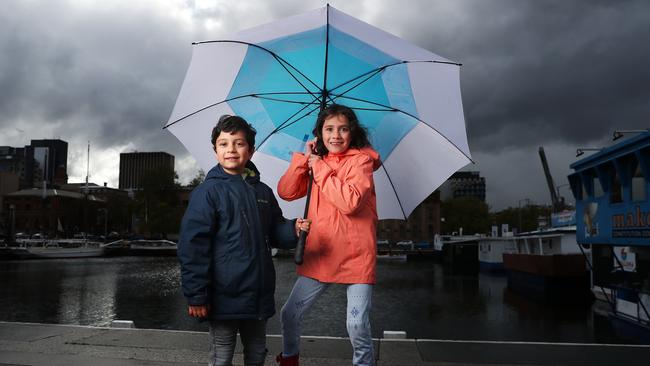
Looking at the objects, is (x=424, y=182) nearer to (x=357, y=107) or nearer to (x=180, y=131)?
(x=357, y=107)

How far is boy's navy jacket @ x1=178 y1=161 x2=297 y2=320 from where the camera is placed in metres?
3.34

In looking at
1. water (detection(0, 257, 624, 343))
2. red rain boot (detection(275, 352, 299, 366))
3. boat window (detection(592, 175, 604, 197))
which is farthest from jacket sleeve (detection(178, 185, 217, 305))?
boat window (detection(592, 175, 604, 197))

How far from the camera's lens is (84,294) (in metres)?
26.4

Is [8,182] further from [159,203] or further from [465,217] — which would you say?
[465,217]

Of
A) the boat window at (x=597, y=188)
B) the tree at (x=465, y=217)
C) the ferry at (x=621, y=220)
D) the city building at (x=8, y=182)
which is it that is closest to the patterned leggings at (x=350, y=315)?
the ferry at (x=621, y=220)

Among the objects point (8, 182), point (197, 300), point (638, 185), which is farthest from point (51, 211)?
point (197, 300)

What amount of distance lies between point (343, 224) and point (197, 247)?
1.08 m

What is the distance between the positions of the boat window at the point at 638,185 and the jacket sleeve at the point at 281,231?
11656 millimetres

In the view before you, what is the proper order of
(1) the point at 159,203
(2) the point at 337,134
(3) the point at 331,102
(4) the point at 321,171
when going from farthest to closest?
(1) the point at 159,203 → (3) the point at 331,102 → (2) the point at 337,134 → (4) the point at 321,171

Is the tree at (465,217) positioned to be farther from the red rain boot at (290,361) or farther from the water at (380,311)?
the red rain boot at (290,361)

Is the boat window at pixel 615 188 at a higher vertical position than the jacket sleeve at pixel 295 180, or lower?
higher

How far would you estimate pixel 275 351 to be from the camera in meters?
5.57

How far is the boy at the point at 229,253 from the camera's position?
11.0 ft

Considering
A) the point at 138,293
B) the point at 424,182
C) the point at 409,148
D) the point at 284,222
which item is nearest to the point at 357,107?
the point at 409,148
